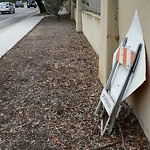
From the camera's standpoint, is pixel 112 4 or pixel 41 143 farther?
pixel 112 4

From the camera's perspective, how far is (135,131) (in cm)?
432

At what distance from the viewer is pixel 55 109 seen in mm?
5305

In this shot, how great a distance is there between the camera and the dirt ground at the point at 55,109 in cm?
415

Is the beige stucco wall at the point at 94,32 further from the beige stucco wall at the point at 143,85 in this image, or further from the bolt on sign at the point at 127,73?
the bolt on sign at the point at 127,73

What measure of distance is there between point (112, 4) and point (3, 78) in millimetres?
2995

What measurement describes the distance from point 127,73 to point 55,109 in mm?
1458

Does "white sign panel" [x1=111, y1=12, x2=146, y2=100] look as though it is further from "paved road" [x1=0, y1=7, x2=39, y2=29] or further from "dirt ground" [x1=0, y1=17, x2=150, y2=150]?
"paved road" [x1=0, y1=7, x2=39, y2=29]

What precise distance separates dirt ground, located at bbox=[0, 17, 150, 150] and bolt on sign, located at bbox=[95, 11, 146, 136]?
0.28 metres


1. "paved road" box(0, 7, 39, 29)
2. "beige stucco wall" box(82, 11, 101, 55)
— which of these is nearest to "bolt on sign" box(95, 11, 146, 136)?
"beige stucco wall" box(82, 11, 101, 55)

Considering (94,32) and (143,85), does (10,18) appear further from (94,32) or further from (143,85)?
(143,85)

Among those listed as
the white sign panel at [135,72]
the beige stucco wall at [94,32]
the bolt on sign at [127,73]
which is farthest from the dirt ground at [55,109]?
the beige stucco wall at [94,32]

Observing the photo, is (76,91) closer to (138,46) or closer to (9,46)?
(138,46)

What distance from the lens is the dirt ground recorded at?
4154 millimetres

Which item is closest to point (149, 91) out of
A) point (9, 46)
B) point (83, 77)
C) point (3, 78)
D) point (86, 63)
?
point (83, 77)
